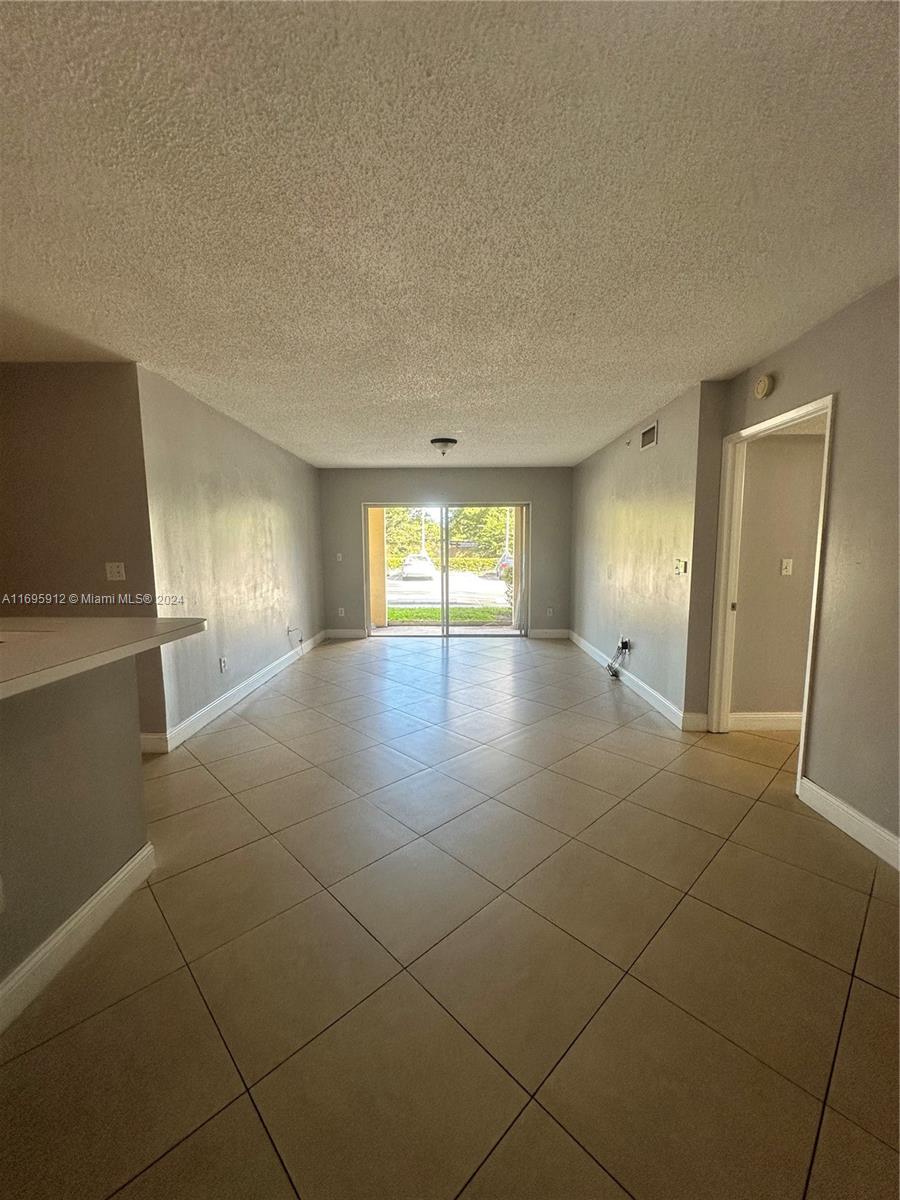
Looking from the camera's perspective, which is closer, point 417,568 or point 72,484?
point 72,484

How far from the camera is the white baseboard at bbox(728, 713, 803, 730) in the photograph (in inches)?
130

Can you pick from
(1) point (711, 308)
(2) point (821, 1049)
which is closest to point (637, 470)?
(1) point (711, 308)

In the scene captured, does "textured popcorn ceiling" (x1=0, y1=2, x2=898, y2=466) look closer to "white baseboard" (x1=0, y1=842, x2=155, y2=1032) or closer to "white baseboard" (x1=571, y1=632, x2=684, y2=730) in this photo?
"white baseboard" (x1=0, y1=842, x2=155, y2=1032)

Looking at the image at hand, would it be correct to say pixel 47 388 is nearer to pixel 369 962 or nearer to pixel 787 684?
pixel 369 962

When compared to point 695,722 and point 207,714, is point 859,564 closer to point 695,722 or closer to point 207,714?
point 695,722

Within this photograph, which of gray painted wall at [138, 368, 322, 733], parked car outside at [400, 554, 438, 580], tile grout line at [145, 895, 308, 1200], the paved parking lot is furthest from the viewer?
the paved parking lot

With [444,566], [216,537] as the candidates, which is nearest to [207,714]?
[216,537]

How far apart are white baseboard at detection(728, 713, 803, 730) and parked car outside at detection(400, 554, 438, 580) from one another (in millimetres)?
5176

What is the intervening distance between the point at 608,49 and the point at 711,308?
139 cm

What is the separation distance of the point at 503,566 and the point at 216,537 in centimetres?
554

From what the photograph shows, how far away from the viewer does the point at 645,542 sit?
3967 millimetres

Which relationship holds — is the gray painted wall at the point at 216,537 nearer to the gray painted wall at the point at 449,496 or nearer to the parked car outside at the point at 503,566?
the gray painted wall at the point at 449,496

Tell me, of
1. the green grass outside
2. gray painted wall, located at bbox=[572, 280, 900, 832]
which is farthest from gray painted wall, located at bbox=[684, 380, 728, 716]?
the green grass outside

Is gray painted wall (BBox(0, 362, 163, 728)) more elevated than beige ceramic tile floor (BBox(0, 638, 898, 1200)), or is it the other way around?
gray painted wall (BBox(0, 362, 163, 728))
